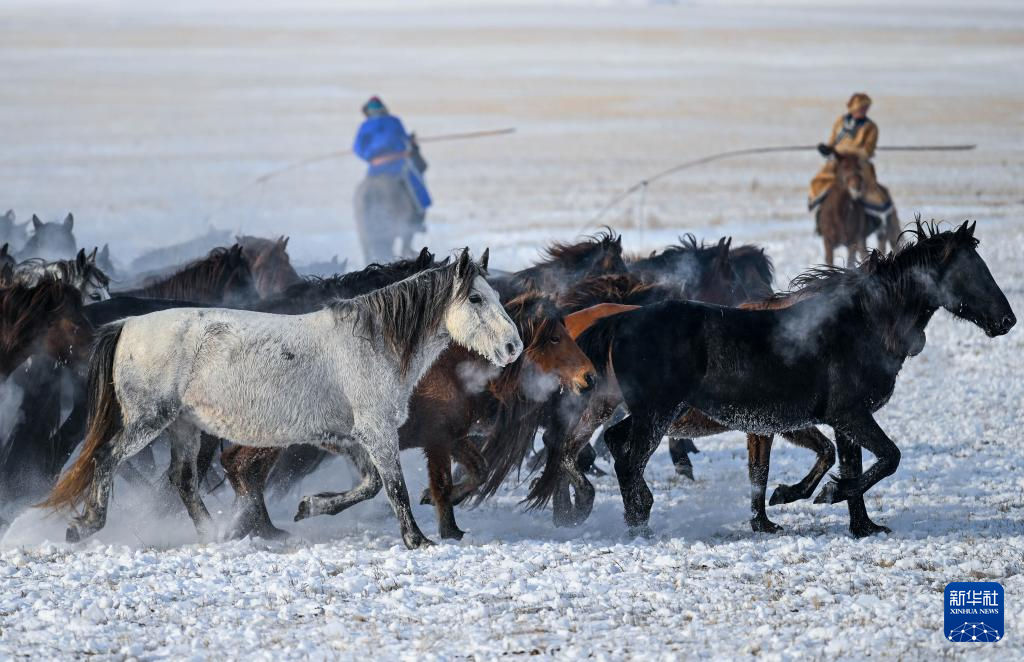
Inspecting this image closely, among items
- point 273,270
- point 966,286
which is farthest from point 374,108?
point 966,286

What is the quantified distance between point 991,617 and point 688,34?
105329 millimetres

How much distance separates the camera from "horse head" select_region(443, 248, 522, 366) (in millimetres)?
6371

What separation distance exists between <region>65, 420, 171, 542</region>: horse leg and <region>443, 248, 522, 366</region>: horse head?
1.50 m

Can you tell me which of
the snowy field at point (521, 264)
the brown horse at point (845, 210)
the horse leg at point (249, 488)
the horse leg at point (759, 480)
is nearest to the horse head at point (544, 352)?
the snowy field at point (521, 264)

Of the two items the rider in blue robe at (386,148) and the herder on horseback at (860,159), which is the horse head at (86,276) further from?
the herder on horseback at (860,159)

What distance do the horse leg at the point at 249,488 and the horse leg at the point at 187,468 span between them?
148 millimetres

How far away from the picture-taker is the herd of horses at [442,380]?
6523mm

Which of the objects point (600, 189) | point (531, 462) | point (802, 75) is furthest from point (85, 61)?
point (531, 462)

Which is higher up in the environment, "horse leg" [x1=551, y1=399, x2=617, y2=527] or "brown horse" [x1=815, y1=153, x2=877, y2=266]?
"brown horse" [x1=815, y1=153, x2=877, y2=266]

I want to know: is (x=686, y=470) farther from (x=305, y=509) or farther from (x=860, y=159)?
(x=860, y=159)

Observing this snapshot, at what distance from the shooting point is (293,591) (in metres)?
5.71

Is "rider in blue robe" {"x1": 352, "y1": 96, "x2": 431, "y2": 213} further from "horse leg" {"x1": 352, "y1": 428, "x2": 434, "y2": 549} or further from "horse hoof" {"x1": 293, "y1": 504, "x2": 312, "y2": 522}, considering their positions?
"horse leg" {"x1": 352, "y1": 428, "x2": 434, "y2": 549}

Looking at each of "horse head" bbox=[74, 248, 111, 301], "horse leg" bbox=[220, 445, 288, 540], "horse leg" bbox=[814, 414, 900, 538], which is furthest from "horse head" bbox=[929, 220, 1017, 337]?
"horse head" bbox=[74, 248, 111, 301]

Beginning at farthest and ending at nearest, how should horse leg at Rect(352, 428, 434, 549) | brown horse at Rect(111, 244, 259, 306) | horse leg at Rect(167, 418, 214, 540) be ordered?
1. brown horse at Rect(111, 244, 259, 306)
2. horse leg at Rect(167, 418, 214, 540)
3. horse leg at Rect(352, 428, 434, 549)
